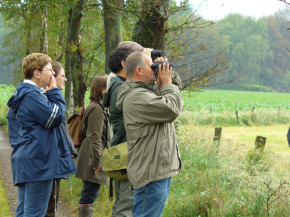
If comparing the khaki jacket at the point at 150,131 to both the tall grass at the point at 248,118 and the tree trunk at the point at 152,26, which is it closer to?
the tree trunk at the point at 152,26

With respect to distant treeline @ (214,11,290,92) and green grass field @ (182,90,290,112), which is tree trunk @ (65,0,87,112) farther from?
distant treeline @ (214,11,290,92)

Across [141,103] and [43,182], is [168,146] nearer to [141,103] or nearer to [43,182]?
[141,103]

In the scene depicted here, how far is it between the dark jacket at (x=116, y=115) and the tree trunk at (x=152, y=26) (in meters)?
2.85

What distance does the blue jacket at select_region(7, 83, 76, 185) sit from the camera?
3109 mm

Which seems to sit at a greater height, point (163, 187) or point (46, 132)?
point (46, 132)

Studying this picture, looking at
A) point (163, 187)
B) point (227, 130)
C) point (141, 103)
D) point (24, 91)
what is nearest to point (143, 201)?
point (163, 187)

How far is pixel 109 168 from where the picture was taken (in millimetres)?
3449

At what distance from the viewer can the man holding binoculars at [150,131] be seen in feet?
9.30

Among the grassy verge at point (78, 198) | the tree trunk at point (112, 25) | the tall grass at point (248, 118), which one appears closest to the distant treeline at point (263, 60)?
the tall grass at point (248, 118)

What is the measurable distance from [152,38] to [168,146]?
378 cm

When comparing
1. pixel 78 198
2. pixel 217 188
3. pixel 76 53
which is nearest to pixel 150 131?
pixel 217 188

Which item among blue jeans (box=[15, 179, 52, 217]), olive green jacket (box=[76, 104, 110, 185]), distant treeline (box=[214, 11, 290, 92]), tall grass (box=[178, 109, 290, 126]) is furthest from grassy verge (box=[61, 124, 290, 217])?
distant treeline (box=[214, 11, 290, 92])

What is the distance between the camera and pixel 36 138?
10.3ft

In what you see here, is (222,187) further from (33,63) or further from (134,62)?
(33,63)
